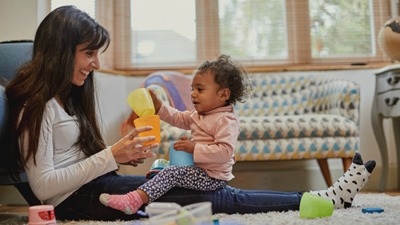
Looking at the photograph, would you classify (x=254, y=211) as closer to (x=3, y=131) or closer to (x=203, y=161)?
(x=203, y=161)

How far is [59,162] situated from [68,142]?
68mm

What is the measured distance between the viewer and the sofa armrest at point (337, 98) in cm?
200

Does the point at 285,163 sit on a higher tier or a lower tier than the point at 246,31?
lower

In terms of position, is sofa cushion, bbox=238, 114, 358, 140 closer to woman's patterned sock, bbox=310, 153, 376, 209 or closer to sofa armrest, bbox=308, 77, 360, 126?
sofa armrest, bbox=308, 77, 360, 126

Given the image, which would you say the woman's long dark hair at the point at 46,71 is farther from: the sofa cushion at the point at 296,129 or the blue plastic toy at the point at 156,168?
the sofa cushion at the point at 296,129

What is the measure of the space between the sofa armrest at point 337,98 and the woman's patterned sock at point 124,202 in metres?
1.49

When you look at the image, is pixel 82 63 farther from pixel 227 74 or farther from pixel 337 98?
pixel 337 98

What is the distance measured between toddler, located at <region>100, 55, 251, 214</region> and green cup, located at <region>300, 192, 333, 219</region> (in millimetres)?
263

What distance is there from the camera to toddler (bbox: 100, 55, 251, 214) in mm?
1015

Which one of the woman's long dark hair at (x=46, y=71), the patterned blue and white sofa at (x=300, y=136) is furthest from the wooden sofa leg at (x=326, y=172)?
the woman's long dark hair at (x=46, y=71)

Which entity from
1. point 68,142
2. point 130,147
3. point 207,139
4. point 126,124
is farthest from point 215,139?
point 126,124

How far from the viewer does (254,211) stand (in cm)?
111

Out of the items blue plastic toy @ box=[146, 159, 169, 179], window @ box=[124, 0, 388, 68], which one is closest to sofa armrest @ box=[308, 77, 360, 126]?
window @ box=[124, 0, 388, 68]

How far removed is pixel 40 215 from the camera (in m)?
0.88
